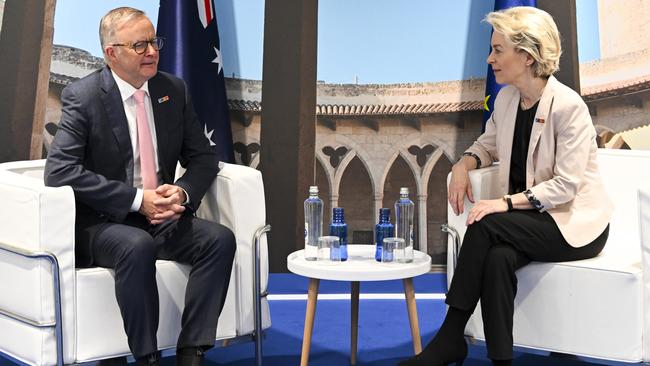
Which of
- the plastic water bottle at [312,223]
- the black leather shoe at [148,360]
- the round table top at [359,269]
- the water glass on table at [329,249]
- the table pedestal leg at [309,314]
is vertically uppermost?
the plastic water bottle at [312,223]

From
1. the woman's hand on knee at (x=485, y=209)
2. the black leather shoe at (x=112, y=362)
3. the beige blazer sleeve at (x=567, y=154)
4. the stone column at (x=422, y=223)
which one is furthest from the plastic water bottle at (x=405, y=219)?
the stone column at (x=422, y=223)

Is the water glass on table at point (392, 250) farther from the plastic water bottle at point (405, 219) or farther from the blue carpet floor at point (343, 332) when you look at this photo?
the blue carpet floor at point (343, 332)

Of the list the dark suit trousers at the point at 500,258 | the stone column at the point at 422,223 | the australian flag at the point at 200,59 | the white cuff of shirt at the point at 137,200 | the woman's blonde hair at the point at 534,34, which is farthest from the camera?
the stone column at the point at 422,223

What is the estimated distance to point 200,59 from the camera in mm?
4500

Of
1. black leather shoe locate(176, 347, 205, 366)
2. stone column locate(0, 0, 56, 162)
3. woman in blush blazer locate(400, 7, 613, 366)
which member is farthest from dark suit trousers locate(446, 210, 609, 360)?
stone column locate(0, 0, 56, 162)

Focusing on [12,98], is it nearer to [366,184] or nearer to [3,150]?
[3,150]

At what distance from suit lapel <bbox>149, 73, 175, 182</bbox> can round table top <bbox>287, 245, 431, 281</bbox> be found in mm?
598

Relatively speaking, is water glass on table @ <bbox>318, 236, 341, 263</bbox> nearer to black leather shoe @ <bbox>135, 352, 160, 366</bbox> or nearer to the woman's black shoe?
the woman's black shoe

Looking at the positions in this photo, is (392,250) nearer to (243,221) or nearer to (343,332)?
(243,221)

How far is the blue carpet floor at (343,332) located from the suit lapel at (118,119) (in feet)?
2.87

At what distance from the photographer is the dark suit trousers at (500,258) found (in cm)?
258

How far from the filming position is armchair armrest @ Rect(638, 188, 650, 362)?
2449mm

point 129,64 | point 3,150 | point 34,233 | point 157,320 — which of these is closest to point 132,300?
point 157,320

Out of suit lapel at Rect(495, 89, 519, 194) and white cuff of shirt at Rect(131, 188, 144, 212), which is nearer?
white cuff of shirt at Rect(131, 188, 144, 212)
